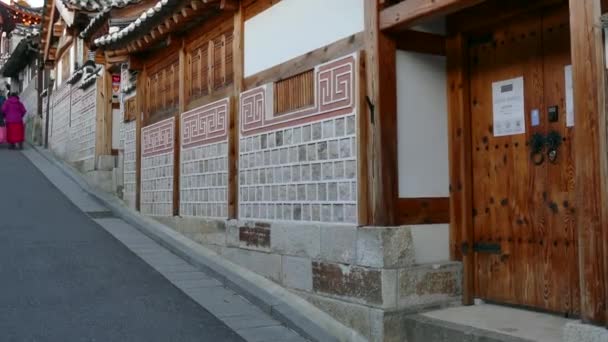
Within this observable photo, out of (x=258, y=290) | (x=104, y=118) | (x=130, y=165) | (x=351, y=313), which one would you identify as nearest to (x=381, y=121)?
(x=351, y=313)

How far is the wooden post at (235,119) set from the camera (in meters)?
8.05

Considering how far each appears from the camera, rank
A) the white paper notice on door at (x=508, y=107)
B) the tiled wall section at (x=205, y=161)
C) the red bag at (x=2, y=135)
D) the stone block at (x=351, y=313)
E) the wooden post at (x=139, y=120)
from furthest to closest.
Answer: the red bag at (x=2, y=135) < the wooden post at (x=139, y=120) < the tiled wall section at (x=205, y=161) < the stone block at (x=351, y=313) < the white paper notice on door at (x=508, y=107)

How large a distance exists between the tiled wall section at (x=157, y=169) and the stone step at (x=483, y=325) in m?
6.00

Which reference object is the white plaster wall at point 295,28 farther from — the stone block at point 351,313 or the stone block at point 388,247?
the stone block at point 351,313

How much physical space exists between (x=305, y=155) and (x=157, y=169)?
16.7 ft

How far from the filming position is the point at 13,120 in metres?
23.8

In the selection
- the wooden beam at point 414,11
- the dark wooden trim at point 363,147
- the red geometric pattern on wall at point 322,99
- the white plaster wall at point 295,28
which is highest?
the white plaster wall at point 295,28

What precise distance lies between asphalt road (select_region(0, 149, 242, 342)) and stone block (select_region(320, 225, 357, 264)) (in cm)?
119

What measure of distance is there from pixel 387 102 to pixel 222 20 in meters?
3.93

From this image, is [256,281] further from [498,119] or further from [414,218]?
[498,119]

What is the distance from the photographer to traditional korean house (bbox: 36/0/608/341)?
474cm

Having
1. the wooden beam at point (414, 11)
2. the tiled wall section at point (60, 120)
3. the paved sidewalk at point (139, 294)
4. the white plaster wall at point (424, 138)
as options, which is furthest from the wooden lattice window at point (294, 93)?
the tiled wall section at point (60, 120)

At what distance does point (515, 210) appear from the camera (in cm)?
528

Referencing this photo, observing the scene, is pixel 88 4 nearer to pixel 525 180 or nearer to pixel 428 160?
pixel 428 160
